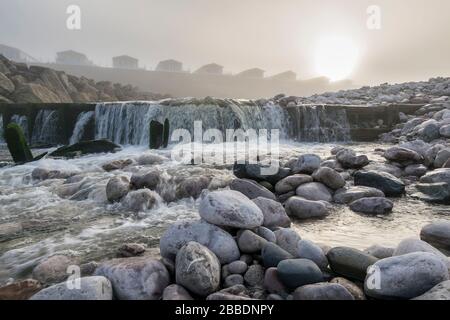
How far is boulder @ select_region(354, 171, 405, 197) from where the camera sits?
630 centimetres

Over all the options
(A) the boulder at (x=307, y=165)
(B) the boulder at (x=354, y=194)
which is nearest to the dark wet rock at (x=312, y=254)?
(B) the boulder at (x=354, y=194)

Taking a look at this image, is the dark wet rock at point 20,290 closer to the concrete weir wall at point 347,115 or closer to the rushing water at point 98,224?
the rushing water at point 98,224

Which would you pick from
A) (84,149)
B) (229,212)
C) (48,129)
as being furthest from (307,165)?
(48,129)

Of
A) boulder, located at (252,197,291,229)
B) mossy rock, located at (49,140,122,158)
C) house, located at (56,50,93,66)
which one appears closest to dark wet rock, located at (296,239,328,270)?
boulder, located at (252,197,291,229)

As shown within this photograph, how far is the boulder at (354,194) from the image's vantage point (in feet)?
19.4

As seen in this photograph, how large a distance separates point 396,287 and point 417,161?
6.04 m

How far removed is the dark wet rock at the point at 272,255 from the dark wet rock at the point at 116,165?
6702 millimetres

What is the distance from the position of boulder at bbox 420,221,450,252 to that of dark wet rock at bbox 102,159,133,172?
7427 mm

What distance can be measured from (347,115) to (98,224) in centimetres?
1598

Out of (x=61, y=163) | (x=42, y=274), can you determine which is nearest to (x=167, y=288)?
(x=42, y=274)

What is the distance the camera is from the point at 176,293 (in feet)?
9.19

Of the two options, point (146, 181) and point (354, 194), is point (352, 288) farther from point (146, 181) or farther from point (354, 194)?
point (146, 181)

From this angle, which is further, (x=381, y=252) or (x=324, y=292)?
(x=381, y=252)

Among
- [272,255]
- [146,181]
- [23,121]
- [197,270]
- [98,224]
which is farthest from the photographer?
[23,121]
